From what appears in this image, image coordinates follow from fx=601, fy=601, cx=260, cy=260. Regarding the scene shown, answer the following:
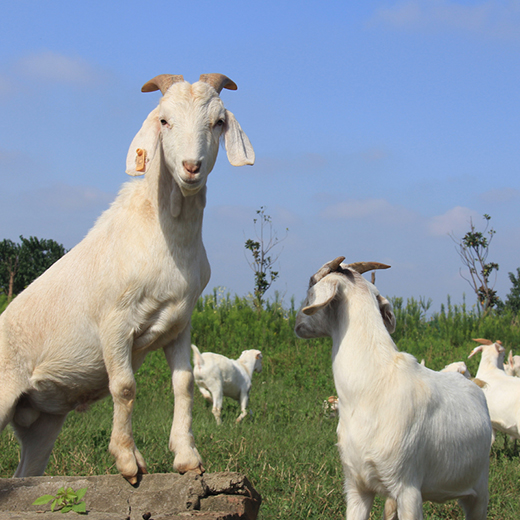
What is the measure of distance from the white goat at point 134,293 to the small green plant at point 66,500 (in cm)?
27

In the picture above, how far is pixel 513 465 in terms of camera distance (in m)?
6.07

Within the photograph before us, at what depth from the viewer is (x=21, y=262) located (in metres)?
17.5

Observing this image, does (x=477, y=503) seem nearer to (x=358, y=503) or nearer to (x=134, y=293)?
(x=358, y=503)

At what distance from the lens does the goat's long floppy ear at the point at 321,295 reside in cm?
329

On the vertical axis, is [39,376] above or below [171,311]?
below

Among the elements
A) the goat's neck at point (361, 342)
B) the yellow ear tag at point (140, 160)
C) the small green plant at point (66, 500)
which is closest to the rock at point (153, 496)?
the small green plant at point (66, 500)

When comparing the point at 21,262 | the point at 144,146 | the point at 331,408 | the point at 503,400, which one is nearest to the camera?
the point at 144,146

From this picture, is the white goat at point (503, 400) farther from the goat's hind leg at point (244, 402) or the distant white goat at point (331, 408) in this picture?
the goat's hind leg at point (244, 402)

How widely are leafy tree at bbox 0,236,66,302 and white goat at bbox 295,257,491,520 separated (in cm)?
1507

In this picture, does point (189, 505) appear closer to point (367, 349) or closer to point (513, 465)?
point (367, 349)

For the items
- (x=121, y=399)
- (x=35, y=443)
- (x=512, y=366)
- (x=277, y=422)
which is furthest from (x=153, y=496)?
(x=512, y=366)

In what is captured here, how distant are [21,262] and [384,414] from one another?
53.1 ft

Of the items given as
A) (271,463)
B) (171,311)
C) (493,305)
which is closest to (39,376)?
(171,311)

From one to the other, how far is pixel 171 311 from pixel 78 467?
2360 millimetres
